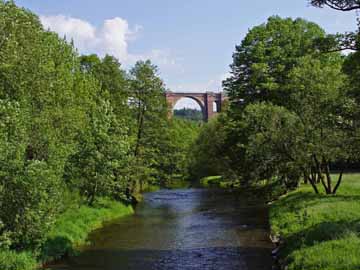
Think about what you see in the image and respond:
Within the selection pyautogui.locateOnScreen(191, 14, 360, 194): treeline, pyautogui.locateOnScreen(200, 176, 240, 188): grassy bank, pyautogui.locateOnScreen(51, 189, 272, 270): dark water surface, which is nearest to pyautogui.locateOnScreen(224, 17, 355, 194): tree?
pyautogui.locateOnScreen(191, 14, 360, 194): treeline

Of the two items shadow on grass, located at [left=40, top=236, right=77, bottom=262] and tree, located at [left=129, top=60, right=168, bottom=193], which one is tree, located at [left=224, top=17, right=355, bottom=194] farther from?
shadow on grass, located at [left=40, top=236, right=77, bottom=262]

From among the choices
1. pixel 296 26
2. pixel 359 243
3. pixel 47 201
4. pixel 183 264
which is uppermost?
pixel 296 26

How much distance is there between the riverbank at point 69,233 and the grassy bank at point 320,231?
32.3ft

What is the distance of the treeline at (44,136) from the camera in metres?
18.2

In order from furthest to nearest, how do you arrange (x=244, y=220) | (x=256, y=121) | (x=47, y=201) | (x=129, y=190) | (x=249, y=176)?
1. (x=249, y=176)
2. (x=129, y=190)
3. (x=256, y=121)
4. (x=244, y=220)
5. (x=47, y=201)

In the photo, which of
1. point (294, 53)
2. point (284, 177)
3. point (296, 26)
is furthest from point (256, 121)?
point (296, 26)

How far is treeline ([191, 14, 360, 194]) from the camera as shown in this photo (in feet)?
80.6

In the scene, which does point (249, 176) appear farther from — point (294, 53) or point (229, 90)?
point (294, 53)

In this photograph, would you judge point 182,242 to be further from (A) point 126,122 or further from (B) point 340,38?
(A) point 126,122

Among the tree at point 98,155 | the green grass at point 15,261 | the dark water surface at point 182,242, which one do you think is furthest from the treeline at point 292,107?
the green grass at point 15,261

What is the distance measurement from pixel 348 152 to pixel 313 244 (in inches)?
543

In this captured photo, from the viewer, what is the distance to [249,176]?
47844 mm

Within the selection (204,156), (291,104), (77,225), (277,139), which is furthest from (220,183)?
(77,225)

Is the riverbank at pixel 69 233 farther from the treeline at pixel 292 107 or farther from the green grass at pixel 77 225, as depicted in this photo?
the treeline at pixel 292 107
